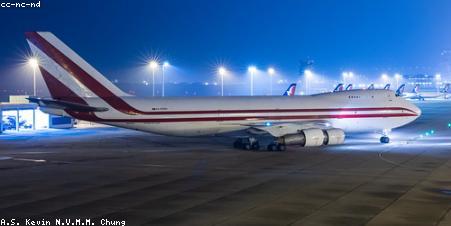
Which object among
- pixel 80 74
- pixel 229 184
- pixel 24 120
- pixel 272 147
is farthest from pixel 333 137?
pixel 24 120

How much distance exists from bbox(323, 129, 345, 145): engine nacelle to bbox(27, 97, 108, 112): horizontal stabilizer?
16.9 m

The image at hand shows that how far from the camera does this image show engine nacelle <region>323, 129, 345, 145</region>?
43.6m

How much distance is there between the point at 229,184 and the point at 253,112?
1844 cm

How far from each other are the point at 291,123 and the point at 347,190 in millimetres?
19823

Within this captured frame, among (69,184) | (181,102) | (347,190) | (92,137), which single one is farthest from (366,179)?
(92,137)

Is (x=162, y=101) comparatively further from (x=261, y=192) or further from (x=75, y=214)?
(x=75, y=214)

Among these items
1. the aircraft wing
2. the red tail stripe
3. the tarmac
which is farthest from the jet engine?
the red tail stripe

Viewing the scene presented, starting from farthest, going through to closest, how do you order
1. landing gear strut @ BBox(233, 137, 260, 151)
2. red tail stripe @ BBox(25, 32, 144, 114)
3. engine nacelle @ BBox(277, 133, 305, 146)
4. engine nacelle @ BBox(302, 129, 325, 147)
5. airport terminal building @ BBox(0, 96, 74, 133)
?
1. airport terminal building @ BBox(0, 96, 74, 133)
2. landing gear strut @ BBox(233, 137, 260, 151)
3. red tail stripe @ BBox(25, 32, 144, 114)
4. engine nacelle @ BBox(302, 129, 325, 147)
5. engine nacelle @ BBox(277, 133, 305, 146)

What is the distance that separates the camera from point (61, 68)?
4291 centimetres

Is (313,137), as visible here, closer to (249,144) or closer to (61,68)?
(249,144)

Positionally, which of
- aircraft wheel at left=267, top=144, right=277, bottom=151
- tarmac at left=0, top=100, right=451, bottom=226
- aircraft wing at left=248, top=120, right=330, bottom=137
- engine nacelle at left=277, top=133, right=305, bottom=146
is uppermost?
aircraft wing at left=248, top=120, right=330, bottom=137

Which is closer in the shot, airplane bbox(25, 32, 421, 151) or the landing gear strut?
airplane bbox(25, 32, 421, 151)

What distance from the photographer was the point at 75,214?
2105 centimetres

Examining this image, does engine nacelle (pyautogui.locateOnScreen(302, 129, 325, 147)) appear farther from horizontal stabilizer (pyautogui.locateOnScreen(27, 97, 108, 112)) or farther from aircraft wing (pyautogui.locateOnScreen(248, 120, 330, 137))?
horizontal stabilizer (pyautogui.locateOnScreen(27, 97, 108, 112))
